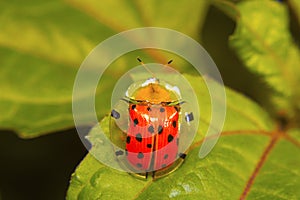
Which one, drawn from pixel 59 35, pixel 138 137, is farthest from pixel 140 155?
pixel 59 35

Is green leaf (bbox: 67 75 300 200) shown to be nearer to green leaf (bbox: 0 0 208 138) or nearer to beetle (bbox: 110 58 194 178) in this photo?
beetle (bbox: 110 58 194 178)

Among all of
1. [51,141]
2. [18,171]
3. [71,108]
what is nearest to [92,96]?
[71,108]

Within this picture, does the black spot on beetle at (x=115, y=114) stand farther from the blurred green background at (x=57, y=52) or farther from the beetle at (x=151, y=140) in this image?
the blurred green background at (x=57, y=52)

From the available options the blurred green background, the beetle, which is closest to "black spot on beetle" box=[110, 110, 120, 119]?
the beetle

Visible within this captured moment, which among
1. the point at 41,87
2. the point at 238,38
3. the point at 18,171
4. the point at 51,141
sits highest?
the point at 238,38

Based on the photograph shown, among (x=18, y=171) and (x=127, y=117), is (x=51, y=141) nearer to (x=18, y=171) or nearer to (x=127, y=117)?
(x=18, y=171)

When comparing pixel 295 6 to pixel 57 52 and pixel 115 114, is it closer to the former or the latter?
pixel 115 114

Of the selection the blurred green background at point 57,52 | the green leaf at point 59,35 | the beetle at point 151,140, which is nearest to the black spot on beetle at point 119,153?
the beetle at point 151,140
